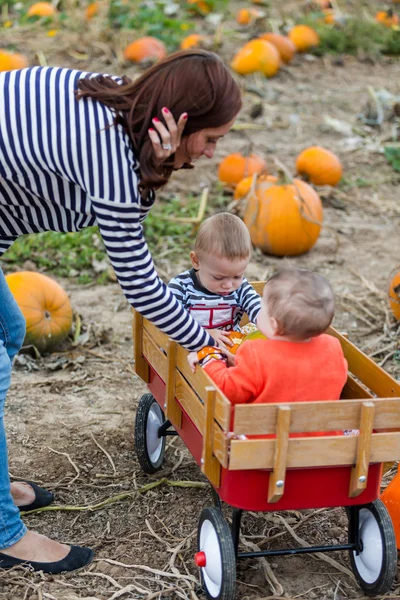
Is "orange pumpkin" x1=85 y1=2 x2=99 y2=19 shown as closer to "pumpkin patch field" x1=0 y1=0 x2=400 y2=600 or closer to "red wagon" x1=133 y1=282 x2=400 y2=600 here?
"pumpkin patch field" x1=0 y1=0 x2=400 y2=600

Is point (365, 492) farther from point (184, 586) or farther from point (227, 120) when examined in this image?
point (227, 120)

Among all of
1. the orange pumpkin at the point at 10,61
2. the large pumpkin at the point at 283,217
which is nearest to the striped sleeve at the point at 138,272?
the large pumpkin at the point at 283,217

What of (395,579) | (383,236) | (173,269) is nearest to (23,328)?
(395,579)

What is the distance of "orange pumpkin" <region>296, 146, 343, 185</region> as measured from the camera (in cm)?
736

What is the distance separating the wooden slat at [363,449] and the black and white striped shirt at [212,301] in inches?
37.4

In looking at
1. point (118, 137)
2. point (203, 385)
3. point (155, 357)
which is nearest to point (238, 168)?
point (155, 357)

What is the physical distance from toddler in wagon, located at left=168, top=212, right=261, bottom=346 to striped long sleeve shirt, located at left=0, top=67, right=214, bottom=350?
0.56 meters

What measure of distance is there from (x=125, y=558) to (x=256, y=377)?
3.15ft

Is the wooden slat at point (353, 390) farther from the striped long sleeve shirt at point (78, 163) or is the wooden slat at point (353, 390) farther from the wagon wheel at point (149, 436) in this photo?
the wagon wheel at point (149, 436)

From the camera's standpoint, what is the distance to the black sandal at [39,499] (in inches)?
136

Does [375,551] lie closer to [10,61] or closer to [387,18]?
[10,61]

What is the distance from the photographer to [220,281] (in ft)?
11.2

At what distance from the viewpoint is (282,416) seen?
8.46ft

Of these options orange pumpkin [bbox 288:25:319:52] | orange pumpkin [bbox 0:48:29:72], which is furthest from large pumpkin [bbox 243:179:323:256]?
orange pumpkin [bbox 288:25:319:52]
